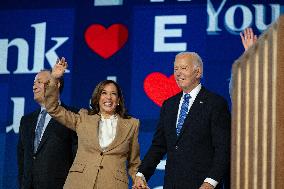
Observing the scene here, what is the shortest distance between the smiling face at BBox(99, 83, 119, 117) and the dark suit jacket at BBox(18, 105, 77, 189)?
0.42 m

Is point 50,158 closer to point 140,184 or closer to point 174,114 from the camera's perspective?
point 140,184

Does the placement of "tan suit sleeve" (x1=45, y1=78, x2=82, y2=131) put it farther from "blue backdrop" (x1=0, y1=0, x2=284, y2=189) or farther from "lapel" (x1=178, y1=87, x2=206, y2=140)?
"blue backdrop" (x1=0, y1=0, x2=284, y2=189)

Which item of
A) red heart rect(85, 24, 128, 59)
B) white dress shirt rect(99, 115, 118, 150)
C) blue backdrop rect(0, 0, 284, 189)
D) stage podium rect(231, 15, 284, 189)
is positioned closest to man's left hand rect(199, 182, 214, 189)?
stage podium rect(231, 15, 284, 189)

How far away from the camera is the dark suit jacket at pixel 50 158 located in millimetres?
3387

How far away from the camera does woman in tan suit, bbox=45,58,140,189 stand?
9.71 ft

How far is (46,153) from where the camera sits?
340cm

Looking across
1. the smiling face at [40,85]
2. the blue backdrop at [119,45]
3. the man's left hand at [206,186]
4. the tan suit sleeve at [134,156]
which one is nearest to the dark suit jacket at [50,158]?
the smiling face at [40,85]

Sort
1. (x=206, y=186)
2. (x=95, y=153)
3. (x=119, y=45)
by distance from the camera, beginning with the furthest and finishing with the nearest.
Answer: (x=119, y=45) < (x=95, y=153) < (x=206, y=186)

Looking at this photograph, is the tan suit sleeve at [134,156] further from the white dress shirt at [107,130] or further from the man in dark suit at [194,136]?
the man in dark suit at [194,136]

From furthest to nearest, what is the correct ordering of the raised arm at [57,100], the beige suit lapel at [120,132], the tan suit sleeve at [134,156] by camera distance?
the tan suit sleeve at [134,156]
the beige suit lapel at [120,132]
the raised arm at [57,100]

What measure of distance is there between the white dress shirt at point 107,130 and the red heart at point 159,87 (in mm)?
1311

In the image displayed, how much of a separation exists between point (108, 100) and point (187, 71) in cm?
57

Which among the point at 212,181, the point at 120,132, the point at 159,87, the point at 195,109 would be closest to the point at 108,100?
the point at 120,132

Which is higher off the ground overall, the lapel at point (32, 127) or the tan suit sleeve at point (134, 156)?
the lapel at point (32, 127)
